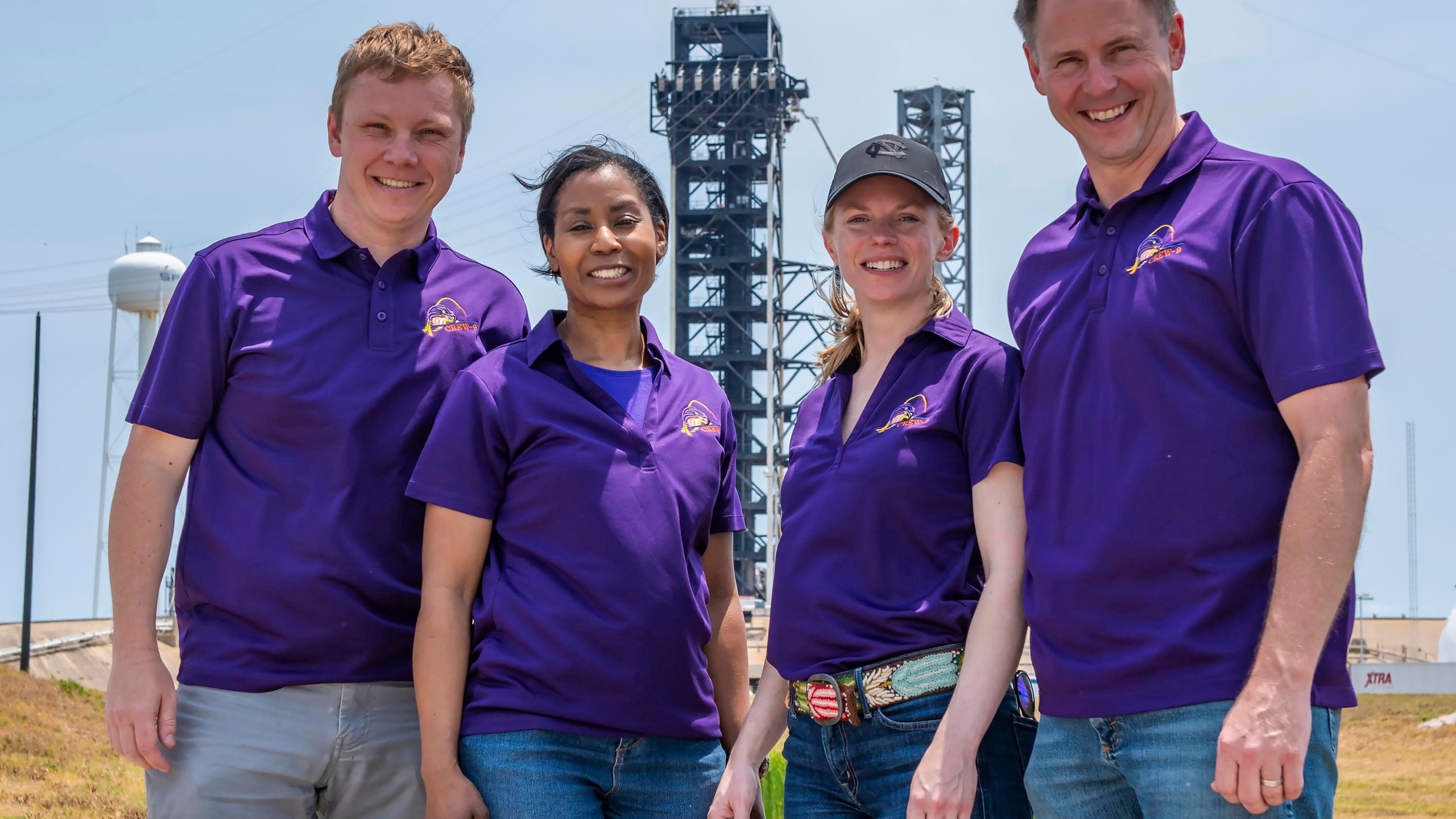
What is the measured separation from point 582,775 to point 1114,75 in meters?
2.18

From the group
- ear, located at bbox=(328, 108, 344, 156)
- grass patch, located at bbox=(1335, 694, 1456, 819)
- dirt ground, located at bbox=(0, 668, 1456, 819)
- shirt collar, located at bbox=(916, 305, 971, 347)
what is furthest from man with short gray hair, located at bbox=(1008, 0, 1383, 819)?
grass patch, located at bbox=(1335, 694, 1456, 819)

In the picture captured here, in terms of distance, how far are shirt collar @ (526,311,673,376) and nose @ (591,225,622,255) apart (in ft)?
0.79

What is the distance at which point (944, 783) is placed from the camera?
3021 millimetres

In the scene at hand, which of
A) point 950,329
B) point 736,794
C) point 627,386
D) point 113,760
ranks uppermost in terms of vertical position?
point 950,329

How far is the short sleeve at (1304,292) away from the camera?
258 centimetres

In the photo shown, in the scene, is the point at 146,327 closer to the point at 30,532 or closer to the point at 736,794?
the point at 30,532

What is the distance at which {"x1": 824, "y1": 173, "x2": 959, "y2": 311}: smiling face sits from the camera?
3.68 metres

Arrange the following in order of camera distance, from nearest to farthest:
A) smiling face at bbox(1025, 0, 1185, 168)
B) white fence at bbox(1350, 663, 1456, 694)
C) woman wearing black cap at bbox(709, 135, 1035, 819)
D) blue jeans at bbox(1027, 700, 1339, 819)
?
blue jeans at bbox(1027, 700, 1339, 819)
smiling face at bbox(1025, 0, 1185, 168)
woman wearing black cap at bbox(709, 135, 1035, 819)
white fence at bbox(1350, 663, 1456, 694)

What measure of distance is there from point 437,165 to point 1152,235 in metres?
2.13

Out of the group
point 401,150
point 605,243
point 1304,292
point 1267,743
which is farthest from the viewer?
point 401,150

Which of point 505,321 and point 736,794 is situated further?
point 505,321

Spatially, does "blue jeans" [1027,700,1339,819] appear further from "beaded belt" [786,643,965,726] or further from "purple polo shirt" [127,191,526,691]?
"purple polo shirt" [127,191,526,691]

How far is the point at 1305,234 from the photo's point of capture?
2.67m

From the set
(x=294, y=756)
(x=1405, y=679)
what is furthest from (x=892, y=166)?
(x=1405, y=679)
